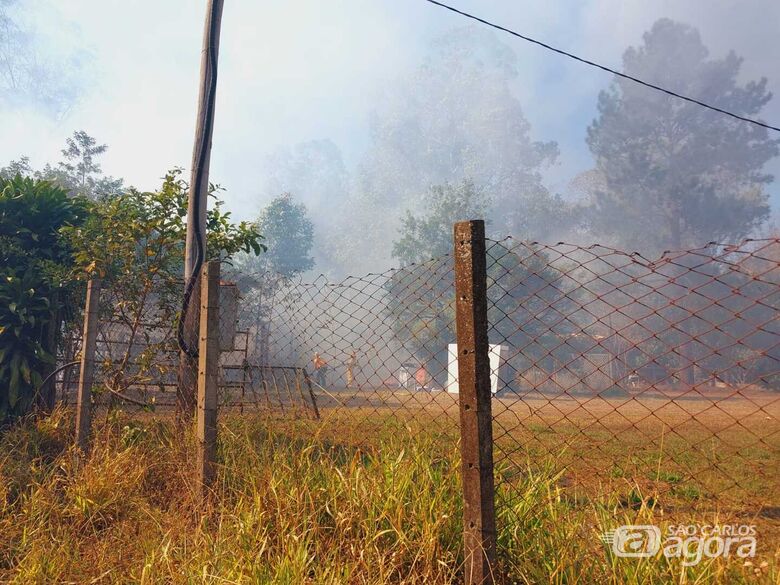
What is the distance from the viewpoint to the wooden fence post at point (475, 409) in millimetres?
2287

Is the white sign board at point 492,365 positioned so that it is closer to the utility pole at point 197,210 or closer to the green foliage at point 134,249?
the utility pole at point 197,210

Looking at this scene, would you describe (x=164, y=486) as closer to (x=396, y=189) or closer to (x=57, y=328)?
(x=57, y=328)

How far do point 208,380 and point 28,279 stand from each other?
4188 millimetres

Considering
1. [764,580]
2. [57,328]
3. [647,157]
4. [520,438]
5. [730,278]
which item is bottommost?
[520,438]

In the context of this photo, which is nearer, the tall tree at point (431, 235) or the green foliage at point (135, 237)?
the green foliage at point (135, 237)

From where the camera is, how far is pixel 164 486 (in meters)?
4.31

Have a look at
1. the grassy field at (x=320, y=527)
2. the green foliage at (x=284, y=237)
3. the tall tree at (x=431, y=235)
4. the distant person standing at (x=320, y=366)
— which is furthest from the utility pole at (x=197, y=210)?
the green foliage at (x=284, y=237)

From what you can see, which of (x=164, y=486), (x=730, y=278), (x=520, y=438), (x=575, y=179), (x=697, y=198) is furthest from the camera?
(x=575, y=179)

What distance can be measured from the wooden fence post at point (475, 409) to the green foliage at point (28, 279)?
18.8 feet

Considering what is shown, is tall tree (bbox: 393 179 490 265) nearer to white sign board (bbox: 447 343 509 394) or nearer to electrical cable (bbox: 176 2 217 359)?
white sign board (bbox: 447 343 509 394)

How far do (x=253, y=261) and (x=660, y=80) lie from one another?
56241mm

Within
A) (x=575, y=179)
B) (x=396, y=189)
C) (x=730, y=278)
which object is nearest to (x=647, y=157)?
(x=730, y=278)

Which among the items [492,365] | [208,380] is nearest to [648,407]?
[208,380]

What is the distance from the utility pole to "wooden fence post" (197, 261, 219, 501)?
68 centimetres
